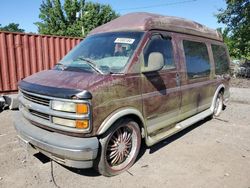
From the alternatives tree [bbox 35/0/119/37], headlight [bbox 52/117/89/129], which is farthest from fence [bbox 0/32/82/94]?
tree [bbox 35/0/119/37]

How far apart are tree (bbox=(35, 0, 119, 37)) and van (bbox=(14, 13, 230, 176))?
95.0 feet

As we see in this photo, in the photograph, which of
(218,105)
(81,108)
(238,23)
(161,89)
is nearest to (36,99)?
(81,108)

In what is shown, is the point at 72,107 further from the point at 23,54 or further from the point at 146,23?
the point at 23,54

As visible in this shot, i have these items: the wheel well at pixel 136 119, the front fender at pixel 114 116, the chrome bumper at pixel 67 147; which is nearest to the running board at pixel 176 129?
the wheel well at pixel 136 119

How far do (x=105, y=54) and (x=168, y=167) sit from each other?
2.10 metres

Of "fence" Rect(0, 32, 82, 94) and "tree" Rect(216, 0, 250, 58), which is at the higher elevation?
"tree" Rect(216, 0, 250, 58)

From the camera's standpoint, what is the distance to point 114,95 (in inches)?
139

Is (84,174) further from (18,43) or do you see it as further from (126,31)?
(18,43)

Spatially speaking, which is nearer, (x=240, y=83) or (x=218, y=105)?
(x=218, y=105)

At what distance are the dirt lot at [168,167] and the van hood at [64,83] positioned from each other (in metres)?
1.28

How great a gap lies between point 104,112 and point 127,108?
0.46 m

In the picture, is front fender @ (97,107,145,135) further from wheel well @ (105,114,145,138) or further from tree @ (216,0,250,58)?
tree @ (216,0,250,58)

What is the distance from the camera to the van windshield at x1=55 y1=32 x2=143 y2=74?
151 inches

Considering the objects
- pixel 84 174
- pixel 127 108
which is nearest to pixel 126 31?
pixel 127 108
